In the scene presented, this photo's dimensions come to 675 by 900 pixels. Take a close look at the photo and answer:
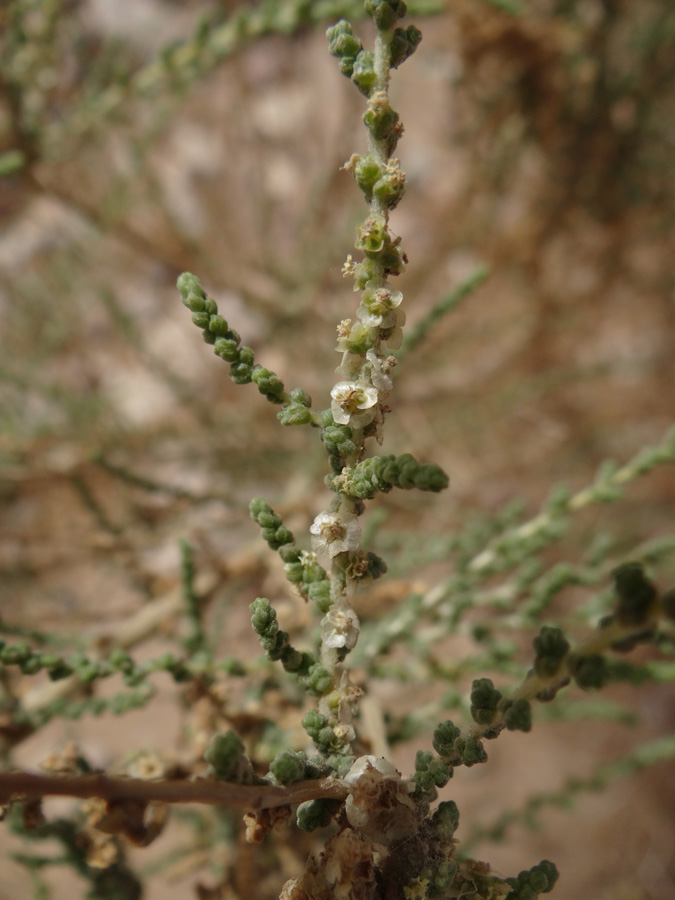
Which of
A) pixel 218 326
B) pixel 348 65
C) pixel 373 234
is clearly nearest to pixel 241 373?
pixel 218 326

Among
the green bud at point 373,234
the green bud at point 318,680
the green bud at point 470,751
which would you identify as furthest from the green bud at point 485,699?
the green bud at point 373,234

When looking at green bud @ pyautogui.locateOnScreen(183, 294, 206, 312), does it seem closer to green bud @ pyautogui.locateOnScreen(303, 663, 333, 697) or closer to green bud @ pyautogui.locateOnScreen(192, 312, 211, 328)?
green bud @ pyautogui.locateOnScreen(192, 312, 211, 328)

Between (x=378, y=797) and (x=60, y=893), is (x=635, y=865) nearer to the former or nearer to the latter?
(x=60, y=893)

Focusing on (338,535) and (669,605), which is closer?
(669,605)

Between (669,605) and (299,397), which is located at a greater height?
(299,397)

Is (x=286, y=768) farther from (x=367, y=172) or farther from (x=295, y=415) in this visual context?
(x=367, y=172)
